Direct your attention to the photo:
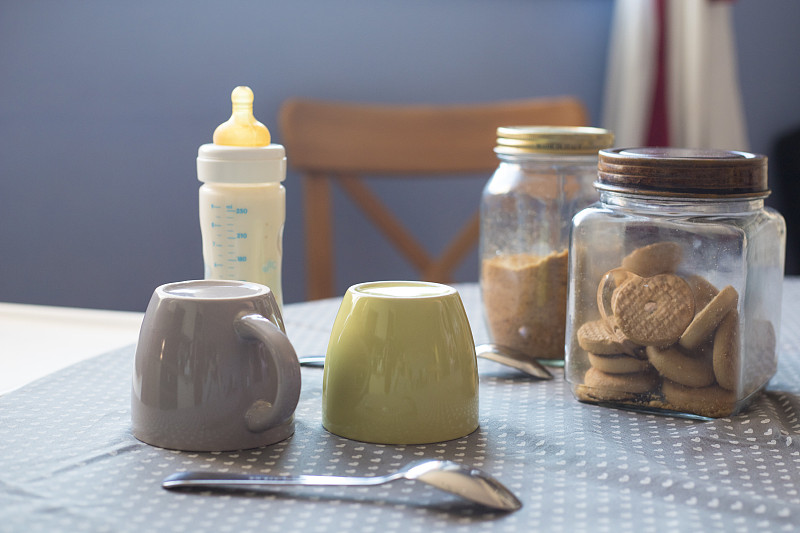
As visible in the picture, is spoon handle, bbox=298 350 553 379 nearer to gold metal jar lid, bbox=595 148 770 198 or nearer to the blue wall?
gold metal jar lid, bbox=595 148 770 198

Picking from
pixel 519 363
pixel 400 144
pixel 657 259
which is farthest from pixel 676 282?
pixel 400 144

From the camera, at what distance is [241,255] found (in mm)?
694

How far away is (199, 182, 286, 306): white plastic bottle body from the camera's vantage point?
0.69 m

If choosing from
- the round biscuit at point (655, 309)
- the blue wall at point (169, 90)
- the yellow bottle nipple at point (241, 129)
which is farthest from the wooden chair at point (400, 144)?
the round biscuit at point (655, 309)

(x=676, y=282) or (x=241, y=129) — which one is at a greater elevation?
(x=241, y=129)

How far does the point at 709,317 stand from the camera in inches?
24.6

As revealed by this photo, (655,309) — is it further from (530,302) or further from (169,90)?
(169,90)

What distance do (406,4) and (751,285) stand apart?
57.5 inches

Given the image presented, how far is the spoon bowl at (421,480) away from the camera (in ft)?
1.55

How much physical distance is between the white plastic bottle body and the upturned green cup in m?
0.14

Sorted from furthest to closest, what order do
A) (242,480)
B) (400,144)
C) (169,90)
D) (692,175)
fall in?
1. (169,90)
2. (400,144)
3. (692,175)
4. (242,480)

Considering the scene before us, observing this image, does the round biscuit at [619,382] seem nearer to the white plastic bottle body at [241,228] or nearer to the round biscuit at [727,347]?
the round biscuit at [727,347]

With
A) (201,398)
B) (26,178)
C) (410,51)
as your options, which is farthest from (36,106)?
(201,398)

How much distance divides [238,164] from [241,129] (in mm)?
36
